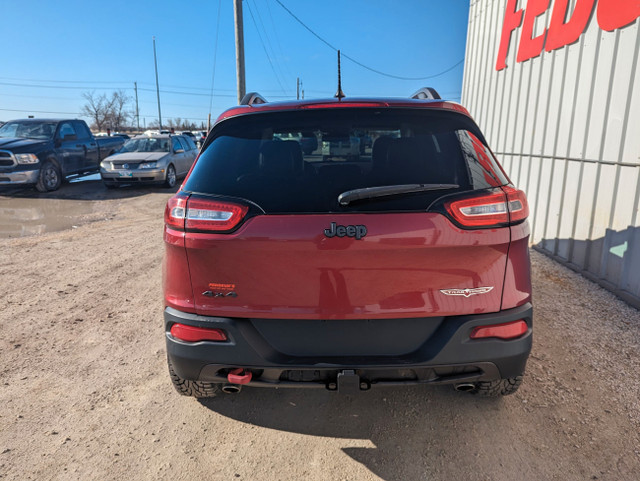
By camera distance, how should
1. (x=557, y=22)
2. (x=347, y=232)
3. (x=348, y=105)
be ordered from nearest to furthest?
(x=347, y=232) < (x=348, y=105) < (x=557, y=22)

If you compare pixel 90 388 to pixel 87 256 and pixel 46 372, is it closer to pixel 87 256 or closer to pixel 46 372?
pixel 46 372

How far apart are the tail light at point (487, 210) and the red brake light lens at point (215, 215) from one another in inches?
39.1

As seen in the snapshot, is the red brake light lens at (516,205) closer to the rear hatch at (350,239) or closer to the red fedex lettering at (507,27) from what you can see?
the rear hatch at (350,239)

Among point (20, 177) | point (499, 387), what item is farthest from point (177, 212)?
point (20, 177)

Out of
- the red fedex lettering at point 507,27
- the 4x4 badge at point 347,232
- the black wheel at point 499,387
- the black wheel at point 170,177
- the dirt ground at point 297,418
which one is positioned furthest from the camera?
the black wheel at point 170,177

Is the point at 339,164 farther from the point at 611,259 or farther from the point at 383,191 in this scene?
the point at 611,259

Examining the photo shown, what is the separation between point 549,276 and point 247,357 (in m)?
4.34

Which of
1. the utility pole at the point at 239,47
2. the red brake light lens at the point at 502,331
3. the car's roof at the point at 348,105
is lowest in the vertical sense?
the red brake light lens at the point at 502,331

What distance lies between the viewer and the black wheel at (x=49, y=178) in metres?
11.5

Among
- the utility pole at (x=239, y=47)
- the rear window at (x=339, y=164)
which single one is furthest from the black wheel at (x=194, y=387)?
the utility pole at (x=239, y=47)

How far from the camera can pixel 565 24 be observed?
556 centimetres

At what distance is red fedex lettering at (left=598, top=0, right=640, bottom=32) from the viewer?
4.31 metres

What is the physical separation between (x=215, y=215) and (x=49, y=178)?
40.2ft

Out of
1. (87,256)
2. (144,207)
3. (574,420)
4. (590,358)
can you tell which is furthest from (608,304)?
(144,207)
